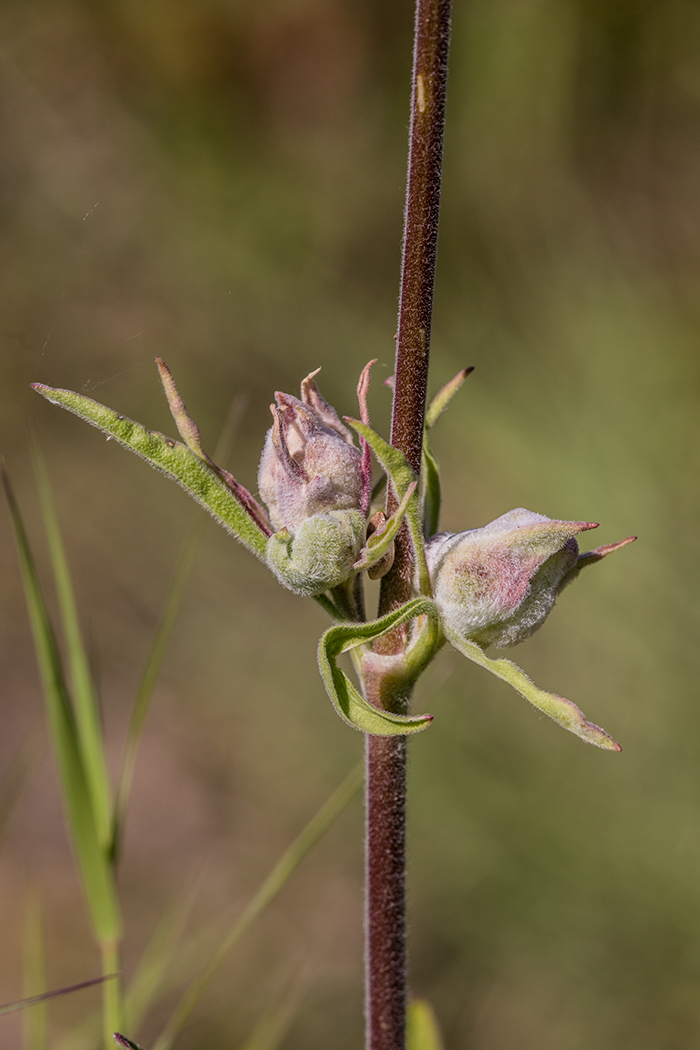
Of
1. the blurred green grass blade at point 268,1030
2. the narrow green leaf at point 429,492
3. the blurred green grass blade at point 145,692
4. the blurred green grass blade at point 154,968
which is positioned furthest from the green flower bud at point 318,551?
the blurred green grass blade at point 268,1030

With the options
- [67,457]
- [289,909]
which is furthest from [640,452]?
[67,457]

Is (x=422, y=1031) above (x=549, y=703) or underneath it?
underneath

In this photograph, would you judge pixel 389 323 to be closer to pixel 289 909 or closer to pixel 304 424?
pixel 289 909

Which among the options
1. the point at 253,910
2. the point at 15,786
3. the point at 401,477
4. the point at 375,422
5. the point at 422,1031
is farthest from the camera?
the point at 375,422

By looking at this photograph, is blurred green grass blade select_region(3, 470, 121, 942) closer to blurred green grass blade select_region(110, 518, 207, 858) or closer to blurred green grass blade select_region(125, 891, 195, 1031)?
blurred green grass blade select_region(110, 518, 207, 858)

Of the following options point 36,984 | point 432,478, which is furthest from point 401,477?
point 36,984

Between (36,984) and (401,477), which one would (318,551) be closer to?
(401,477)

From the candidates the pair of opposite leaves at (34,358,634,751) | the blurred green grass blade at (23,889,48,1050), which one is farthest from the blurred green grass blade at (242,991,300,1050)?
the pair of opposite leaves at (34,358,634,751)
